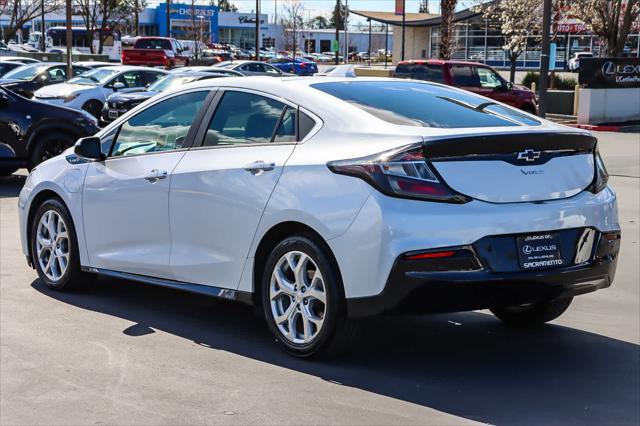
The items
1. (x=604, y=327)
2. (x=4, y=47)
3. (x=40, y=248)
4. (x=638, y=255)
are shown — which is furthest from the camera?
(x=4, y=47)

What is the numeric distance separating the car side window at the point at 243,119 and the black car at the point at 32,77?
21460 mm

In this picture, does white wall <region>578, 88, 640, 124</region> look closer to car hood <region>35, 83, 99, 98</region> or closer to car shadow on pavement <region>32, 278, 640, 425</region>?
car hood <region>35, 83, 99, 98</region>

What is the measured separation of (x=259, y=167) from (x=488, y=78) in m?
22.1

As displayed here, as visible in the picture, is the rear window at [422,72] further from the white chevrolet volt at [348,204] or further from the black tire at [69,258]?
the white chevrolet volt at [348,204]

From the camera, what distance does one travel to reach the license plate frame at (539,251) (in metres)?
5.11

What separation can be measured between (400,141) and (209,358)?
177cm

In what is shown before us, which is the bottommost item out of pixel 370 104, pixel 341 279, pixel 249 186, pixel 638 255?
pixel 638 255

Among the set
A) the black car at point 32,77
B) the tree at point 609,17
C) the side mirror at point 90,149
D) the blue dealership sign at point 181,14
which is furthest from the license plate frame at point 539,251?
the blue dealership sign at point 181,14

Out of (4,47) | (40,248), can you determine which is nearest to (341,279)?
(40,248)

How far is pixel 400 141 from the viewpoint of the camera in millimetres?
5113

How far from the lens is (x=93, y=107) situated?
2500 cm

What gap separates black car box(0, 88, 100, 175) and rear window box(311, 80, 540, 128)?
8.85 meters

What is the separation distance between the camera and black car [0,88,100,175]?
45.4 feet

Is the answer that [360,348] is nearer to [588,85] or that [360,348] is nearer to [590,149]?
[590,149]
